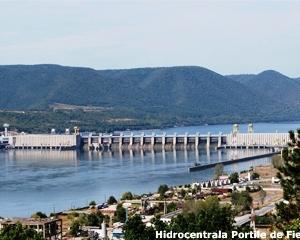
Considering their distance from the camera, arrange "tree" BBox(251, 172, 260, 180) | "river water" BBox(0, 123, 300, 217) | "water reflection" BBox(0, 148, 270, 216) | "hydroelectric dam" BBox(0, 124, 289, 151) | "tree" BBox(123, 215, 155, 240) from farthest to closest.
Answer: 1. "hydroelectric dam" BBox(0, 124, 289, 151)
2. "tree" BBox(251, 172, 260, 180)
3. "water reflection" BBox(0, 148, 270, 216)
4. "river water" BBox(0, 123, 300, 217)
5. "tree" BBox(123, 215, 155, 240)

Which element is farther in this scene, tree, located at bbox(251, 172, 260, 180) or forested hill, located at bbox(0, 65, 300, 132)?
forested hill, located at bbox(0, 65, 300, 132)

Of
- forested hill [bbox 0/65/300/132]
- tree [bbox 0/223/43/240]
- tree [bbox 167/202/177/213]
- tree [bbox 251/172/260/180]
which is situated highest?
forested hill [bbox 0/65/300/132]

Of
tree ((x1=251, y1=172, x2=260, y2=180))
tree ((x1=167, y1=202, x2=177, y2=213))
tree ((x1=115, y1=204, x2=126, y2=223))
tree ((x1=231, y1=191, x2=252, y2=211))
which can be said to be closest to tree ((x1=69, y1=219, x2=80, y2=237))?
tree ((x1=115, y1=204, x2=126, y2=223))

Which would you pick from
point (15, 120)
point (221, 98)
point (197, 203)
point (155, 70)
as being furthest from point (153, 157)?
point (155, 70)

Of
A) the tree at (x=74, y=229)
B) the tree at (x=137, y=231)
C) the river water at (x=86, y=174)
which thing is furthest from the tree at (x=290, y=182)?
the river water at (x=86, y=174)

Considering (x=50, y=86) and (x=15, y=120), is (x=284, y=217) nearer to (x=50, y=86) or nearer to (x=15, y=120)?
(x=15, y=120)

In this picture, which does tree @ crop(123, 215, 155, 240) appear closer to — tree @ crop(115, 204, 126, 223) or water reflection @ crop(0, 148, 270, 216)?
tree @ crop(115, 204, 126, 223)
